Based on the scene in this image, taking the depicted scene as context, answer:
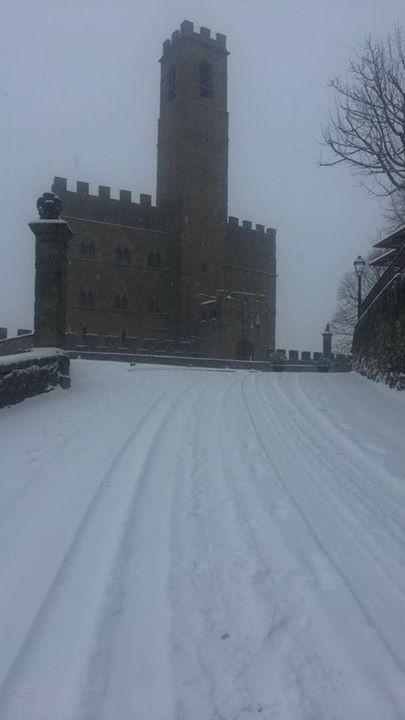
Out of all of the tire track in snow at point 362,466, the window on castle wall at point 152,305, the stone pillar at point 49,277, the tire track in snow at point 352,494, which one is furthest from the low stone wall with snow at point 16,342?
the tire track in snow at point 352,494

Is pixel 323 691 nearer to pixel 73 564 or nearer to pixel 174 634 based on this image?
pixel 174 634

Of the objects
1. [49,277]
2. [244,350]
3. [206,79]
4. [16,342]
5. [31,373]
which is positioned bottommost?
[31,373]

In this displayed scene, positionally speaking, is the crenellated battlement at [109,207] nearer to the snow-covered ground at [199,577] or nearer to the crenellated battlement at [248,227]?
the crenellated battlement at [248,227]

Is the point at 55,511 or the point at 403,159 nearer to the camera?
the point at 55,511

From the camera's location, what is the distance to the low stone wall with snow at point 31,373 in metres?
9.32

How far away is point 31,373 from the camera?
1039 cm

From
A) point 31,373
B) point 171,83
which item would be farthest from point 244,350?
point 31,373

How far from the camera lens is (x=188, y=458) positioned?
6.64 m

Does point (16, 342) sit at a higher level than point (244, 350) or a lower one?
higher

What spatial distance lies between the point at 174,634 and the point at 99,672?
0.46 m

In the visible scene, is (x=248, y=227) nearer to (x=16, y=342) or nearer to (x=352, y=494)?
(x=16, y=342)

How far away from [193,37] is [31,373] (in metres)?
43.0

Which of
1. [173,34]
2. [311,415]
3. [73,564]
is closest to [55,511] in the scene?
[73,564]

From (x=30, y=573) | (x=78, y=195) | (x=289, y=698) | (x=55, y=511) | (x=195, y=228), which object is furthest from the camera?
(x=195, y=228)
